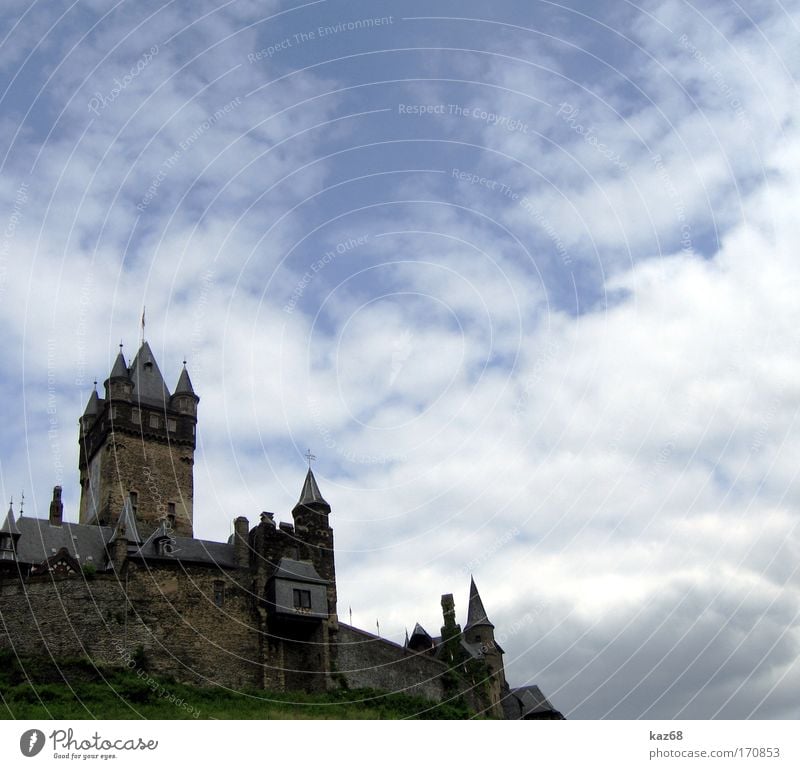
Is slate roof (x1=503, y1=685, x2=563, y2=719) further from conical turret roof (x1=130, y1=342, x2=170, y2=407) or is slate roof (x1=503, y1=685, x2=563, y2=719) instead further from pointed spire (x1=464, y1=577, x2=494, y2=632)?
conical turret roof (x1=130, y1=342, x2=170, y2=407)

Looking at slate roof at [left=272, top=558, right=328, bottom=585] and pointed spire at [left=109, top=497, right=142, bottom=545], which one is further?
pointed spire at [left=109, top=497, right=142, bottom=545]

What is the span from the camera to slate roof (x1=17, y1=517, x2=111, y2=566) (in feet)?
191

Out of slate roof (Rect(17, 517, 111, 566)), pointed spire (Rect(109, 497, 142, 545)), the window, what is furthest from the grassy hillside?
pointed spire (Rect(109, 497, 142, 545))

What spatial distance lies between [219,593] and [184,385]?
30.2m

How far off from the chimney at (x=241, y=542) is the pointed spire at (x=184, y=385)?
24.1 m

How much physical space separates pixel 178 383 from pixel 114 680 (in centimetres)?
3720

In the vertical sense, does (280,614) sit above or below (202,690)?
above

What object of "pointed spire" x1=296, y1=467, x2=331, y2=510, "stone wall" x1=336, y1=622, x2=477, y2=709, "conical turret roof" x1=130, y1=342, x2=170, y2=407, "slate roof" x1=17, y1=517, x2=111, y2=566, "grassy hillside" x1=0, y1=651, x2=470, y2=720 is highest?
"conical turret roof" x1=130, y1=342, x2=170, y2=407

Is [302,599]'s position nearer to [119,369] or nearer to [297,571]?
[297,571]

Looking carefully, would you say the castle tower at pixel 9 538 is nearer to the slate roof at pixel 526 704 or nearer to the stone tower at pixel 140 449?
the stone tower at pixel 140 449

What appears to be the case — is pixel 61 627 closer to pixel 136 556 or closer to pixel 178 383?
pixel 136 556

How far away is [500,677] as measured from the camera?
78.8 metres
